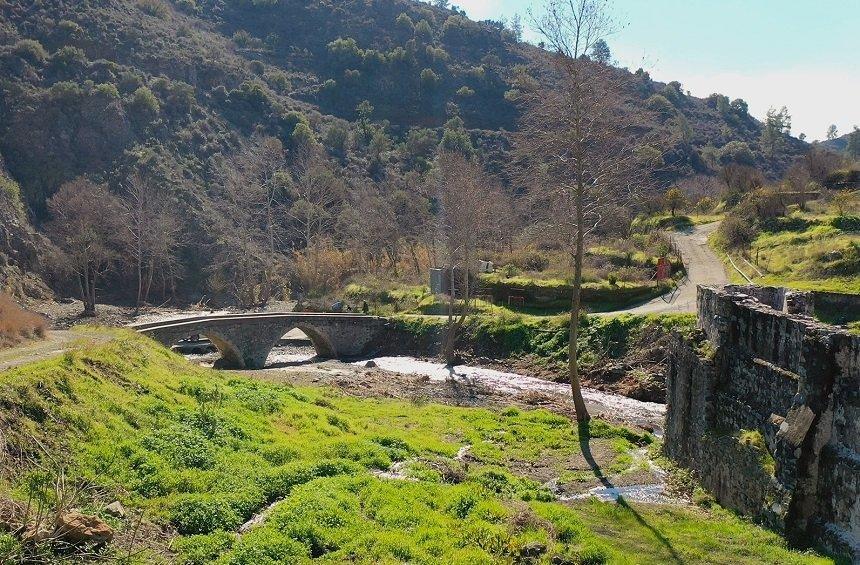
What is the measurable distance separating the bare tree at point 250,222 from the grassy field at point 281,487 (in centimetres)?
4489

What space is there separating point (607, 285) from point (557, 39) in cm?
2477

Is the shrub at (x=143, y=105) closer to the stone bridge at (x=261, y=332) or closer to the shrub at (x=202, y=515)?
the stone bridge at (x=261, y=332)

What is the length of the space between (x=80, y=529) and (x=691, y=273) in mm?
43840

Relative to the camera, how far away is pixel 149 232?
6206cm

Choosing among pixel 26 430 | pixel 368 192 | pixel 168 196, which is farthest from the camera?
pixel 368 192

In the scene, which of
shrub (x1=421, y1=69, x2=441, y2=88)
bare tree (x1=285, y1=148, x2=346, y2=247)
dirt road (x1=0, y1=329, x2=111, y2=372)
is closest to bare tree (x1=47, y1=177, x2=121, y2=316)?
bare tree (x1=285, y1=148, x2=346, y2=247)

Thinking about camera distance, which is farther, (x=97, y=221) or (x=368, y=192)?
(x=368, y=192)

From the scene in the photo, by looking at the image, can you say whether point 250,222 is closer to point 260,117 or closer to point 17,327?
point 260,117

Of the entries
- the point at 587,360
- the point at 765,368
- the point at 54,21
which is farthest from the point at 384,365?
the point at 54,21

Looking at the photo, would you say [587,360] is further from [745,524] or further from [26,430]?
[26,430]

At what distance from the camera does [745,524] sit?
1441 cm

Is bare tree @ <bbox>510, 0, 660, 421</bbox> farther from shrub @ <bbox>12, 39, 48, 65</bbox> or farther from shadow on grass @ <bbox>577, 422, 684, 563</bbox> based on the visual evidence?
shrub @ <bbox>12, 39, 48, 65</bbox>

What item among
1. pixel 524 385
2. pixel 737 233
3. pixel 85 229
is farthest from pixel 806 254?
pixel 85 229

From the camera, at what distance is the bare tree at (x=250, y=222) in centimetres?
6981
